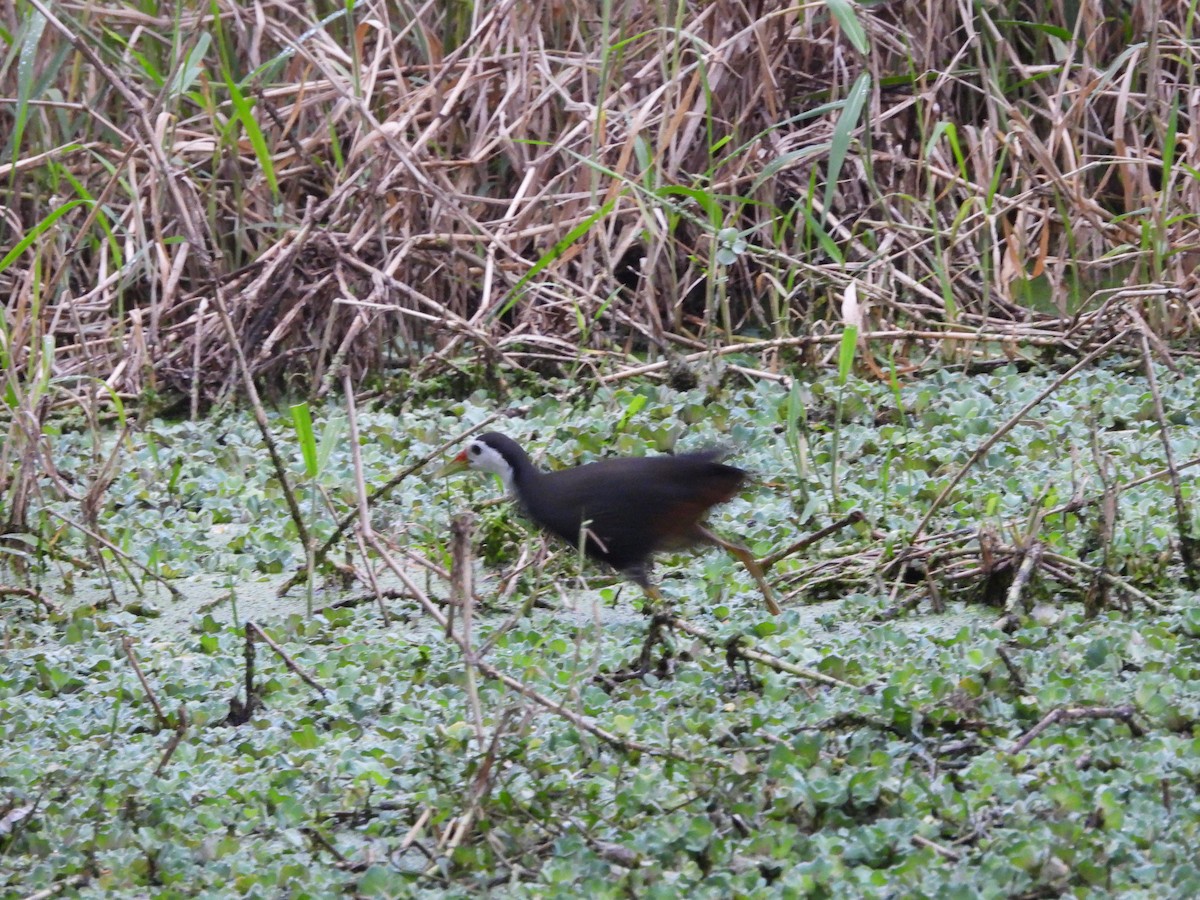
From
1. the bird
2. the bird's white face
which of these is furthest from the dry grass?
the bird

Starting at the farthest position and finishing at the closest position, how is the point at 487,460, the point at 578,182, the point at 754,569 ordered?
the point at 578,182 → the point at 487,460 → the point at 754,569

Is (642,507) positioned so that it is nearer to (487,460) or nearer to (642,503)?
(642,503)

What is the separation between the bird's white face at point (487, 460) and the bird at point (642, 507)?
299 millimetres

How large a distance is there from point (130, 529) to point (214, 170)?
1845mm

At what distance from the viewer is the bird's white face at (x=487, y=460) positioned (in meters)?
4.31

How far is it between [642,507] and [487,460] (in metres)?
0.75

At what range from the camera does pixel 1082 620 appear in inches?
132

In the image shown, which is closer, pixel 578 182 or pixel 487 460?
pixel 487 460

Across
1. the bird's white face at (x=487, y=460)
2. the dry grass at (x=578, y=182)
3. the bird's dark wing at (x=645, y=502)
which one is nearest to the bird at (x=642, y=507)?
the bird's dark wing at (x=645, y=502)

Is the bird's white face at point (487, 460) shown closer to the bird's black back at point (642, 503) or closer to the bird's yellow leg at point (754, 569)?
the bird's black back at point (642, 503)

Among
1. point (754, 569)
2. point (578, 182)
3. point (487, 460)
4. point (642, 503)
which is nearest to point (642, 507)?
point (642, 503)

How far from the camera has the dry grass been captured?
572cm

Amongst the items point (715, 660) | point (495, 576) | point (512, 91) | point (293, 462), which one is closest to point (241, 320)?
point (293, 462)

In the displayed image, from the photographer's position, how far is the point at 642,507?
3.79 meters
